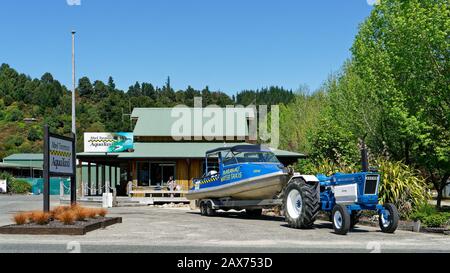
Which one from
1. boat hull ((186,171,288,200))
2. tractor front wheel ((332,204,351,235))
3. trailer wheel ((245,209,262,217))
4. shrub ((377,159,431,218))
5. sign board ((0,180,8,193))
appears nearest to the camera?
tractor front wheel ((332,204,351,235))

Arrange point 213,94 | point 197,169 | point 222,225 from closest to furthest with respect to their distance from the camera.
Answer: point 222,225, point 197,169, point 213,94

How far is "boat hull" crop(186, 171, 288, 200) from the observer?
19.6m

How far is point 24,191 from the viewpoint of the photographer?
62.4m

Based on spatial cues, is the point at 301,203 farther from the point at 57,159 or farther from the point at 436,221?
the point at 57,159

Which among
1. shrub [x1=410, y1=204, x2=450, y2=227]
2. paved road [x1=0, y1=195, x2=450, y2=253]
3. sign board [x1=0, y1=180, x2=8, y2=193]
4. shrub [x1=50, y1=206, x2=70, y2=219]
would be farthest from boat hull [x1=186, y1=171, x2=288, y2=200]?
sign board [x1=0, y1=180, x2=8, y2=193]

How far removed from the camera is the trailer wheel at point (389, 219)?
15602mm

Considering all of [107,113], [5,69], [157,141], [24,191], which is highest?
[5,69]

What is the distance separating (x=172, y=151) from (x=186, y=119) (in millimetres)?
6232

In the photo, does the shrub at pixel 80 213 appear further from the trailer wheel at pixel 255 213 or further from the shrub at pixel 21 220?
the trailer wheel at pixel 255 213

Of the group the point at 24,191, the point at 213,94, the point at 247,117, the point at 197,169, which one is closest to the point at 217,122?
the point at 247,117

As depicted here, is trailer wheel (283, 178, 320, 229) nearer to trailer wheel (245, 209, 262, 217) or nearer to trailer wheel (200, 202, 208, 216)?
trailer wheel (245, 209, 262, 217)

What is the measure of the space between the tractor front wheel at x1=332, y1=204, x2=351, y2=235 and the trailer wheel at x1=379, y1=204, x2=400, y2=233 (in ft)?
4.62
